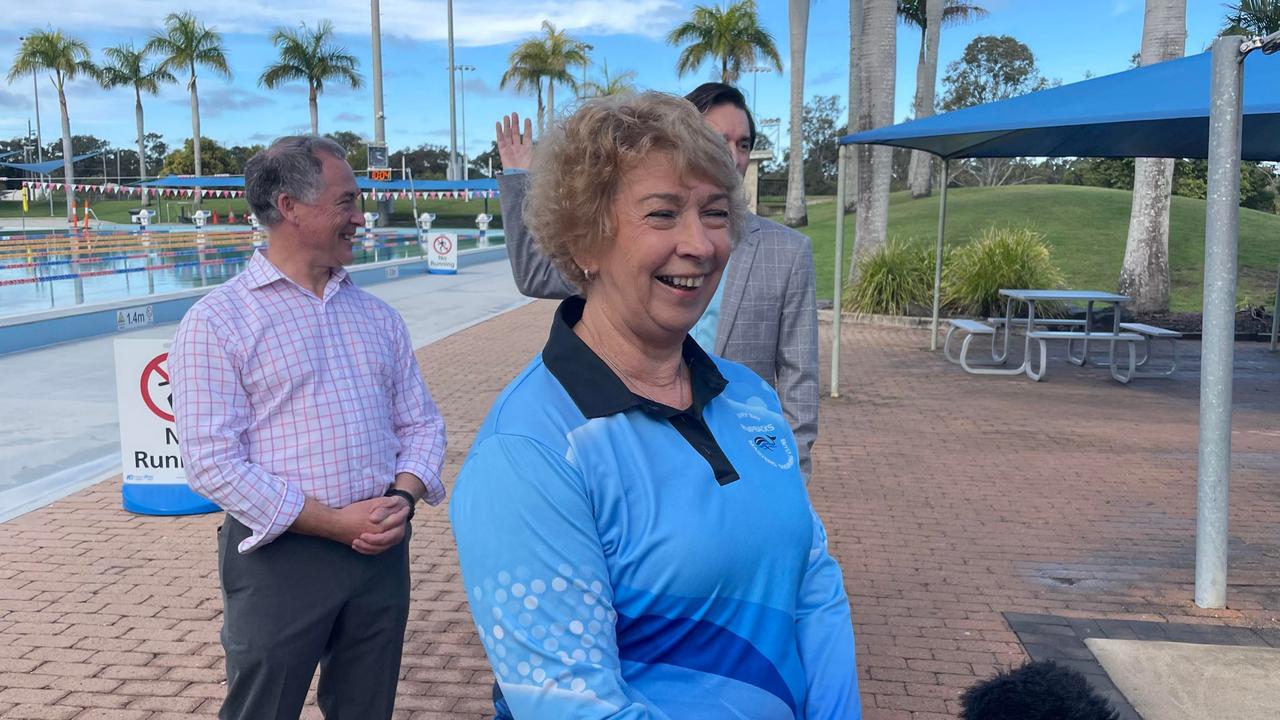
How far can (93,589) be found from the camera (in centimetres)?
500

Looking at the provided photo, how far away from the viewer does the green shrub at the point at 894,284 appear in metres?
17.1

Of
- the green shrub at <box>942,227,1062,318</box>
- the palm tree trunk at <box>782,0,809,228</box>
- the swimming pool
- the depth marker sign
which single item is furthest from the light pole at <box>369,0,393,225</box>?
the depth marker sign

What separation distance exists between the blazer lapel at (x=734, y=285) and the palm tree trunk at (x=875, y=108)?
15.2 m

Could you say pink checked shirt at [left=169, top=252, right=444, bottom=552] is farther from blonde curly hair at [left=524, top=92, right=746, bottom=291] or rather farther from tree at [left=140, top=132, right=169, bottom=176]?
tree at [left=140, top=132, right=169, bottom=176]

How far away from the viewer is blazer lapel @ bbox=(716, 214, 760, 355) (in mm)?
3174

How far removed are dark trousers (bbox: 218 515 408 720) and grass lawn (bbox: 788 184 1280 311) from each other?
61.5 feet

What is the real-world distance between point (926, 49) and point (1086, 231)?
716 inches

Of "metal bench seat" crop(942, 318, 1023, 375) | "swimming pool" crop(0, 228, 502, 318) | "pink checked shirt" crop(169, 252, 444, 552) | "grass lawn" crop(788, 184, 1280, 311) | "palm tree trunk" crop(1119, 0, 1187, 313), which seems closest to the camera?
"pink checked shirt" crop(169, 252, 444, 552)

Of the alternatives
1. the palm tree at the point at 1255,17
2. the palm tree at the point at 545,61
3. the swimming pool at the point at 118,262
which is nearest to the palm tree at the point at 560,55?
the palm tree at the point at 545,61

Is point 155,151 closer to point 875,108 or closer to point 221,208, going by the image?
point 221,208

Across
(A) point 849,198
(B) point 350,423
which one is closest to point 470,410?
(B) point 350,423

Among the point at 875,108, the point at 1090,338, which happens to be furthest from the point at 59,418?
the point at 875,108

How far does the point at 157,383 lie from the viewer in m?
6.05

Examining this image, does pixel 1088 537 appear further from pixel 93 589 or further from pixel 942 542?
pixel 93 589
